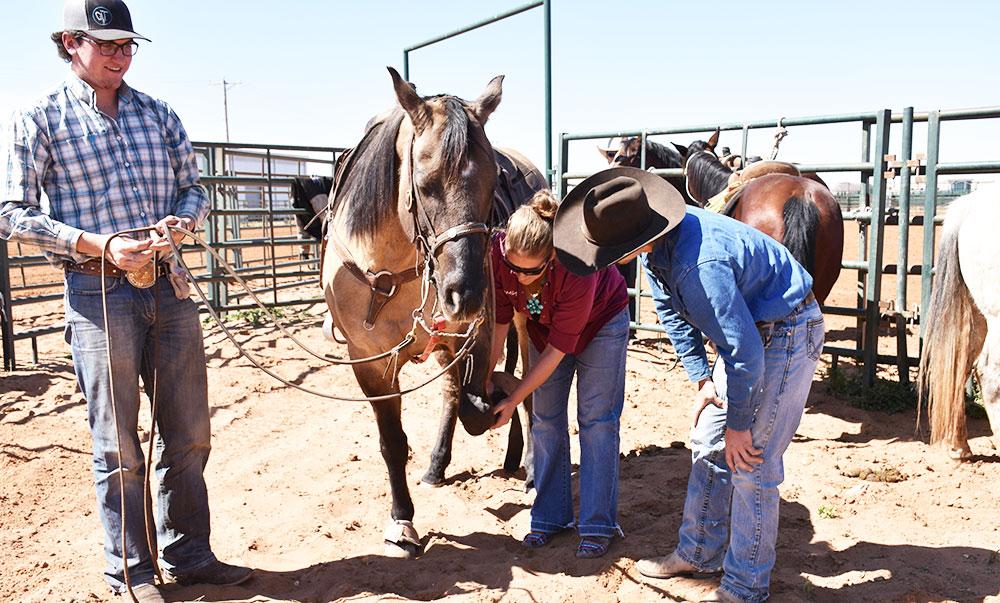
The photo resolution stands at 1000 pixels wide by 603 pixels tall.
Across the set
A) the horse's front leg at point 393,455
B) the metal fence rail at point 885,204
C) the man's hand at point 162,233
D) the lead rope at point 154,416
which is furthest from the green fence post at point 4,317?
the metal fence rail at point 885,204

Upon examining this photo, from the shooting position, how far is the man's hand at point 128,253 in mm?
2387

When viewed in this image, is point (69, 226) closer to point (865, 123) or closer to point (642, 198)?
point (642, 198)

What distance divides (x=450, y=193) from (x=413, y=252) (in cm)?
61

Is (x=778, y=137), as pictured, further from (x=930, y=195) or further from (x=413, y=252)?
(x=413, y=252)

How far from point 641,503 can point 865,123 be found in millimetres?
3696

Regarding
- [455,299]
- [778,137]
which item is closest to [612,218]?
[455,299]

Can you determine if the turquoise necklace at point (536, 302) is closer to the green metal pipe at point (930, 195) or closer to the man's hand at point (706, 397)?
the man's hand at point (706, 397)

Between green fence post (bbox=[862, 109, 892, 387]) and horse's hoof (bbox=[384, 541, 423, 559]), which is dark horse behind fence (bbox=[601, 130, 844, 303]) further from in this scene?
horse's hoof (bbox=[384, 541, 423, 559])

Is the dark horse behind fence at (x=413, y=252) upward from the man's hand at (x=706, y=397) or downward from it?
upward

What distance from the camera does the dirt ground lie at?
9.11 ft

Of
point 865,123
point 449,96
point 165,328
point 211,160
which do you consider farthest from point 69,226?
point 211,160

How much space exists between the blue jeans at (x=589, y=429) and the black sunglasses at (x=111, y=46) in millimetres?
2031

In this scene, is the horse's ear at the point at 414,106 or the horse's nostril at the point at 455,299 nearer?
the horse's nostril at the point at 455,299

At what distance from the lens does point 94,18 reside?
2424mm
